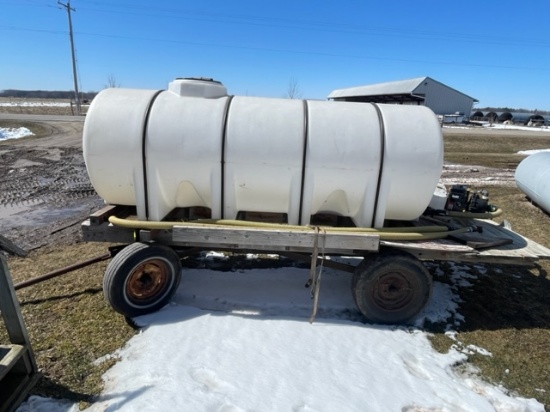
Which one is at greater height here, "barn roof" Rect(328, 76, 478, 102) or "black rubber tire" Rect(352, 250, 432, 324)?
"barn roof" Rect(328, 76, 478, 102)

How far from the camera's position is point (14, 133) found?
67.2ft

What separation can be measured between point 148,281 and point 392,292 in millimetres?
2806

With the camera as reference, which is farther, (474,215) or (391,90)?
(391,90)

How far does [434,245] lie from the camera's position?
163 inches

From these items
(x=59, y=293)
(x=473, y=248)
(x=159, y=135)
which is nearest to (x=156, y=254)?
(x=159, y=135)

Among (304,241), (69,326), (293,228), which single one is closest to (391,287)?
(304,241)

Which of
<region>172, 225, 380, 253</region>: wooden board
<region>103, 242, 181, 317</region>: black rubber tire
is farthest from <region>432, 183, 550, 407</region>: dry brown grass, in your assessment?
<region>103, 242, 181, 317</region>: black rubber tire

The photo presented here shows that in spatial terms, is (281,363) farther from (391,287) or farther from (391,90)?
(391,90)

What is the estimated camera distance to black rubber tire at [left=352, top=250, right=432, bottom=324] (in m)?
4.11

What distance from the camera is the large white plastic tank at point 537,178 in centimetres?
847

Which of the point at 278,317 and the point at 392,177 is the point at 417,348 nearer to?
the point at 278,317

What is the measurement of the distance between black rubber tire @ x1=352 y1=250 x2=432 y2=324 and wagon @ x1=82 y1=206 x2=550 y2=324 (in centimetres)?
1

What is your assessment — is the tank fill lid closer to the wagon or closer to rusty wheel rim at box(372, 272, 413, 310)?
the wagon

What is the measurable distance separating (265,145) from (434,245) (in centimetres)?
222
